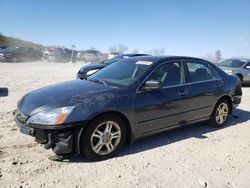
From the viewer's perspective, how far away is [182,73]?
453 cm

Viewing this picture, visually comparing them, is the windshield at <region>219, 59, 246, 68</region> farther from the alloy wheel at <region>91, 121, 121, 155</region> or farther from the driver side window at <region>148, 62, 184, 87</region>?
the alloy wheel at <region>91, 121, 121, 155</region>

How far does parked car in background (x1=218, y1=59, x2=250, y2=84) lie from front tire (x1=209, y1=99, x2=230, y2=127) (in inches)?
274

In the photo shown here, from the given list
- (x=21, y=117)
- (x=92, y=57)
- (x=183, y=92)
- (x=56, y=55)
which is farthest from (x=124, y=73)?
(x=92, y=57)

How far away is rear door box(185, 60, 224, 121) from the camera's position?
15.2 ft

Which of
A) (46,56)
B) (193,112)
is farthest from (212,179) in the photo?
(46,56)

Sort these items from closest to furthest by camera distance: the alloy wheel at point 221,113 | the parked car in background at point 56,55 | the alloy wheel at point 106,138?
1. the alloy wheel at point 106,138
2. the alloy wheel at point 221,113
3. the parked car in background at point 56,55

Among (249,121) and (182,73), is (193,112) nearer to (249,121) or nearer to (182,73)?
(182,73)

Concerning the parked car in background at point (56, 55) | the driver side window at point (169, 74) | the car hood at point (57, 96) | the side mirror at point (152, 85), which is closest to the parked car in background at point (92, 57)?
the parked car in background at point (56, 55)

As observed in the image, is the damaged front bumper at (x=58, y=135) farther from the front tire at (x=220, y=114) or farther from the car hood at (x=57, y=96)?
the front tire at (x=220, y=114)

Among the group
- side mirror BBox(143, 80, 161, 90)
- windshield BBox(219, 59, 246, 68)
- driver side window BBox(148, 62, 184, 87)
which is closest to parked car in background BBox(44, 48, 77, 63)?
windshield BBox(219, 59, 246, 68)

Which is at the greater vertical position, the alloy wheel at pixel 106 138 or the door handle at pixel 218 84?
the door handle at pixel 218 84

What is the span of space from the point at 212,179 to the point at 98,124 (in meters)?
1.74

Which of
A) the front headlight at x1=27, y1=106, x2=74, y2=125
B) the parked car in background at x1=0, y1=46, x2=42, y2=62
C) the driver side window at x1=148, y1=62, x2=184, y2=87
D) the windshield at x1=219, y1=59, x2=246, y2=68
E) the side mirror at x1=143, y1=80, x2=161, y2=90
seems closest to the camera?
the front headlight at x1=27, y1=106, x2=74, y2=125

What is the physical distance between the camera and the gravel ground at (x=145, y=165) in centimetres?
300
